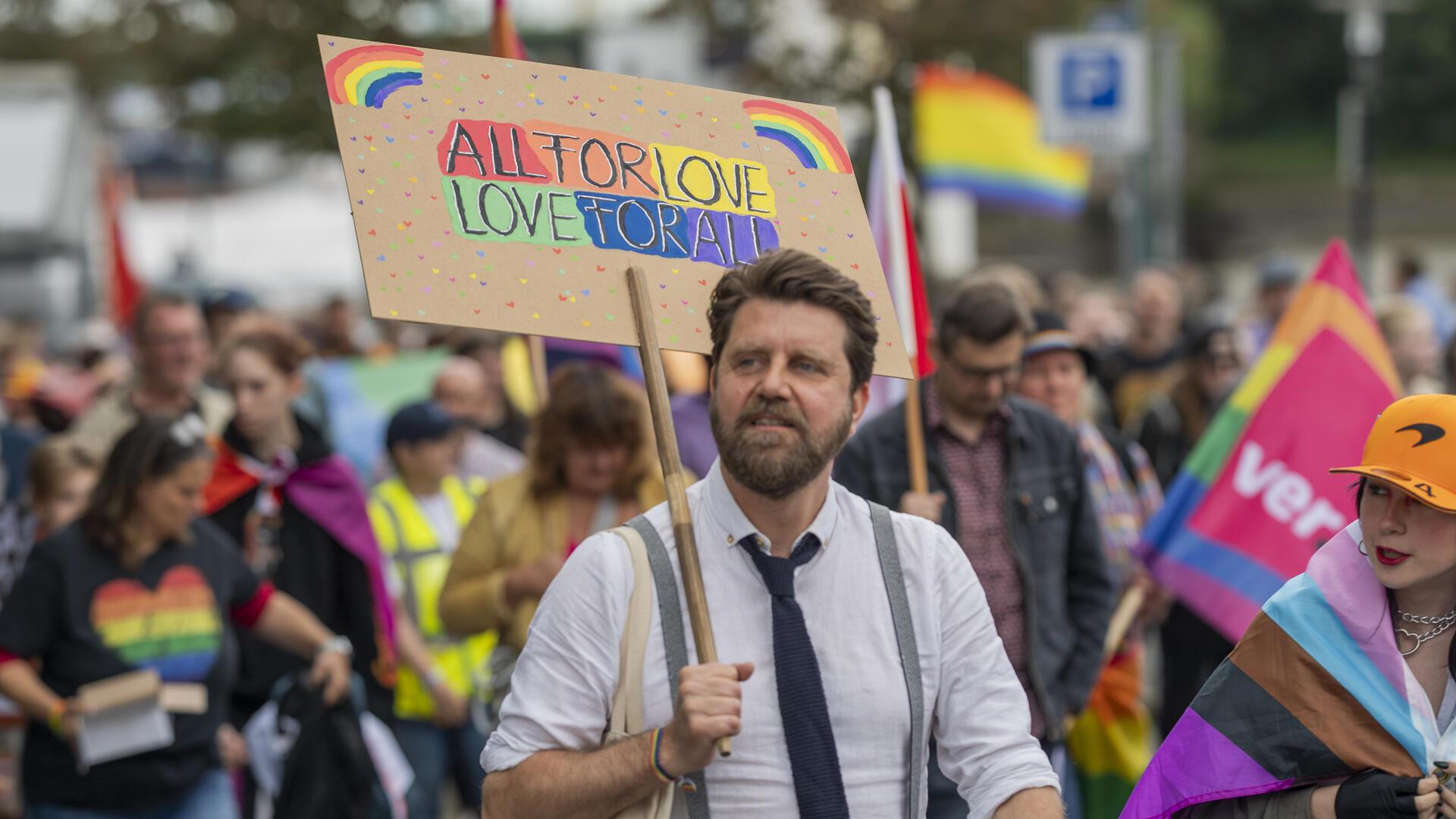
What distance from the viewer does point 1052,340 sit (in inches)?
Result: 243

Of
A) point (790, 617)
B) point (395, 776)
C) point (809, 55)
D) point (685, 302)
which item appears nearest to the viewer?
point (790, 617)

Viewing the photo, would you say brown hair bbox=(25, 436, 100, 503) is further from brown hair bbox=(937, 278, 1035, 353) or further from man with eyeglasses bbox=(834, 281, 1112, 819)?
brown hair bbox=(937, 278, 1035, 353)

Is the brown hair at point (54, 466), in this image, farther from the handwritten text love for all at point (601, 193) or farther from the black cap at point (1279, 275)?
the black cap at point (1279, 275)

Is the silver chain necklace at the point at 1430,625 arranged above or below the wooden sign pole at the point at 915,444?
below

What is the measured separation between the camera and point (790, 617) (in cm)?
296

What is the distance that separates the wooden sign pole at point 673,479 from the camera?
2854 millimetres

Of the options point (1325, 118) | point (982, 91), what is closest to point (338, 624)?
point (982, 91)

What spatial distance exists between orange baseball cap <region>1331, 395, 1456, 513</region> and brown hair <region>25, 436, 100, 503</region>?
453cm

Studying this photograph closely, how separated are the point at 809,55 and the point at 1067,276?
13.6ft

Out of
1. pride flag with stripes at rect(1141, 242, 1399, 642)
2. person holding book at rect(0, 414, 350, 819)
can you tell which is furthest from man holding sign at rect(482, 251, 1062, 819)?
pride flag with stripes at rect(1141, 242, 1399, 642)

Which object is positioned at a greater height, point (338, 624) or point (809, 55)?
point (809, 55)

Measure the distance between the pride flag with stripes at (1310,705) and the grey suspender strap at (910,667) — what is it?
25.0 inches

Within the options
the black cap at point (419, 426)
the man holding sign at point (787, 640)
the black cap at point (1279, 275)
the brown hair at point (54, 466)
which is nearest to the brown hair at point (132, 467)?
the brown hair at point (54, 466)

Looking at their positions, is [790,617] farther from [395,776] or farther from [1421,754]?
[395,776]
